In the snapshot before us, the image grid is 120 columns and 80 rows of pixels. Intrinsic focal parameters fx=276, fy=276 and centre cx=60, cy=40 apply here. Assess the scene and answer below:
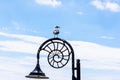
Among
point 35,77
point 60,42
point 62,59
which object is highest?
point 60,42

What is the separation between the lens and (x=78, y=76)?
1010 centimetres

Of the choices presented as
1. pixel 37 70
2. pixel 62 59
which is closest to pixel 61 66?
pixel 62 59

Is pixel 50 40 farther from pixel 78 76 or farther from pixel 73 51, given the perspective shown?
pixel 78 76

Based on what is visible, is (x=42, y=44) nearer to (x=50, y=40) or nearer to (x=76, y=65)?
(x=50, y=40)

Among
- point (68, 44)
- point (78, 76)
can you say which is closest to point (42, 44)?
point (68, 44)

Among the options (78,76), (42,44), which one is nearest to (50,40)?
(42,44)

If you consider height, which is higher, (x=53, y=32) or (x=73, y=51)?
(x=53, y=32)

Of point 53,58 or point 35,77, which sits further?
point 53,58

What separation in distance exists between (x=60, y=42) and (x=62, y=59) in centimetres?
66

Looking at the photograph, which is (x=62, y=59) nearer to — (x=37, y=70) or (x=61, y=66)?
(x=61, y=66)

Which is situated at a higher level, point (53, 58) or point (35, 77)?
point (53, 58)

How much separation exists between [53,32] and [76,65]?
159 cm

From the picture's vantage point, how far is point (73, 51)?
10.0 meters

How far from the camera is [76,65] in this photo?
10289 mm
